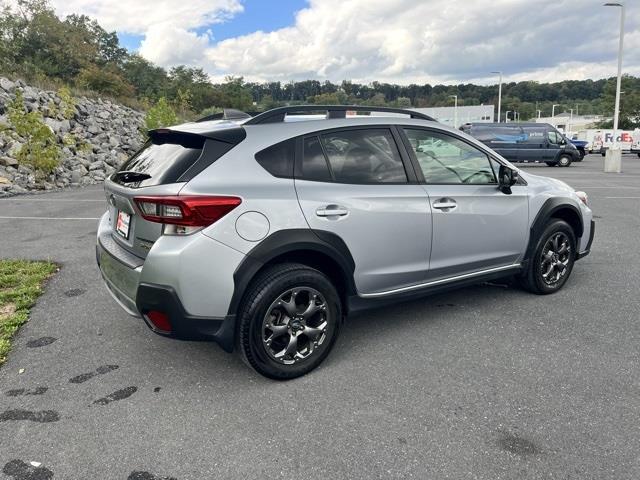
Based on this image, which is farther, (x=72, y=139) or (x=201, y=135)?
(x=72, y=139)

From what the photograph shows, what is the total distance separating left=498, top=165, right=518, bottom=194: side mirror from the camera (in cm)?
414

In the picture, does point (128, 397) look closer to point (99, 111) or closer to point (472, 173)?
point (472, 173)

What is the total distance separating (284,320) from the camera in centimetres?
313

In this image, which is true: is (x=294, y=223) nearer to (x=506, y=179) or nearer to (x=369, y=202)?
(x=369, y=202)

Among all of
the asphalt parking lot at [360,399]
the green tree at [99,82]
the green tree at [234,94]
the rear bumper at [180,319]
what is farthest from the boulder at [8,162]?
the green tree at [234,94]

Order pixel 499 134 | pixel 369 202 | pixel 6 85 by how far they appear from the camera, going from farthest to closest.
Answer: pixel 499 134 → pixel 6 85 → pixel 369 202

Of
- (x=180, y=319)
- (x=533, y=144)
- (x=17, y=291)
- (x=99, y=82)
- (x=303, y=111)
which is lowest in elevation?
(x=17, y=291)

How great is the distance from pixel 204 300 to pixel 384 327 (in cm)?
177

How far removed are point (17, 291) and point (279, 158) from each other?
3317 millimetres

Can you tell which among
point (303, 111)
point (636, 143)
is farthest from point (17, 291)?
point (636, 143)

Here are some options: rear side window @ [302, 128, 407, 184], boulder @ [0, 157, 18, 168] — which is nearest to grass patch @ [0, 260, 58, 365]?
rear side window @ [302, 128, 407, 184]

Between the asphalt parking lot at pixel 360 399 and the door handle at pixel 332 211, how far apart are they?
1067mm

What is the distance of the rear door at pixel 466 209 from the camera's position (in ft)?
12.4

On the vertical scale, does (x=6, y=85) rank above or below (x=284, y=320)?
above
